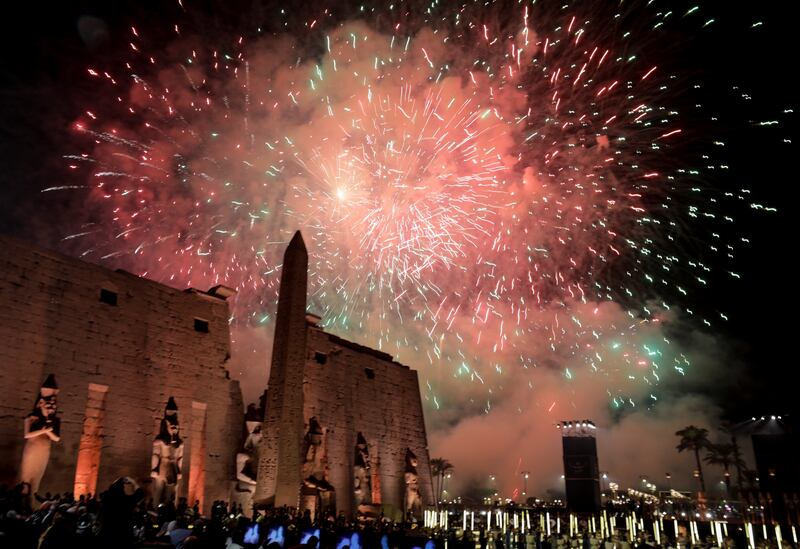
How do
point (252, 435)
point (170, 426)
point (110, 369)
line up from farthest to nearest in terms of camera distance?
point (252, 435)
point (110, 369)
point (170, 426)

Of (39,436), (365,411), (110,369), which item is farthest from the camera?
(365,411)

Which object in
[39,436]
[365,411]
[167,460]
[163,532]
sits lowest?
[163,532]

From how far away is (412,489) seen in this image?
2708 centimetres

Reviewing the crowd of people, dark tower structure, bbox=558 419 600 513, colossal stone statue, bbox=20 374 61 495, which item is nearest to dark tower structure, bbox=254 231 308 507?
the crowd of people

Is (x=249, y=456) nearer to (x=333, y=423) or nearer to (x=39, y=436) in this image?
(x=333, y=423)

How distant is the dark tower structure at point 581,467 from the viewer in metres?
48.1

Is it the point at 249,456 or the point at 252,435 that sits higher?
the point at 252,435

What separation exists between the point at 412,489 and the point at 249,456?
10.6 meters

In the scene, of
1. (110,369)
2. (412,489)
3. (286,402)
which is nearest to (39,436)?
(110,369)

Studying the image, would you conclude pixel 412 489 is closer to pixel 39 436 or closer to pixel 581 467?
pixel 39 436

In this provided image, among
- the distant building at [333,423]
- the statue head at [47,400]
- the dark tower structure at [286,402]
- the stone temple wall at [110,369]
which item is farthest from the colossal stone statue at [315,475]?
the statue head at [47,400]

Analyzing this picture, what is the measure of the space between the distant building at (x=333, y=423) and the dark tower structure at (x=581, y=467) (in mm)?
24440

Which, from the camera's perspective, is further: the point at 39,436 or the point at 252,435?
the point at 252,435

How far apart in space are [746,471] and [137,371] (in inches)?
2109
